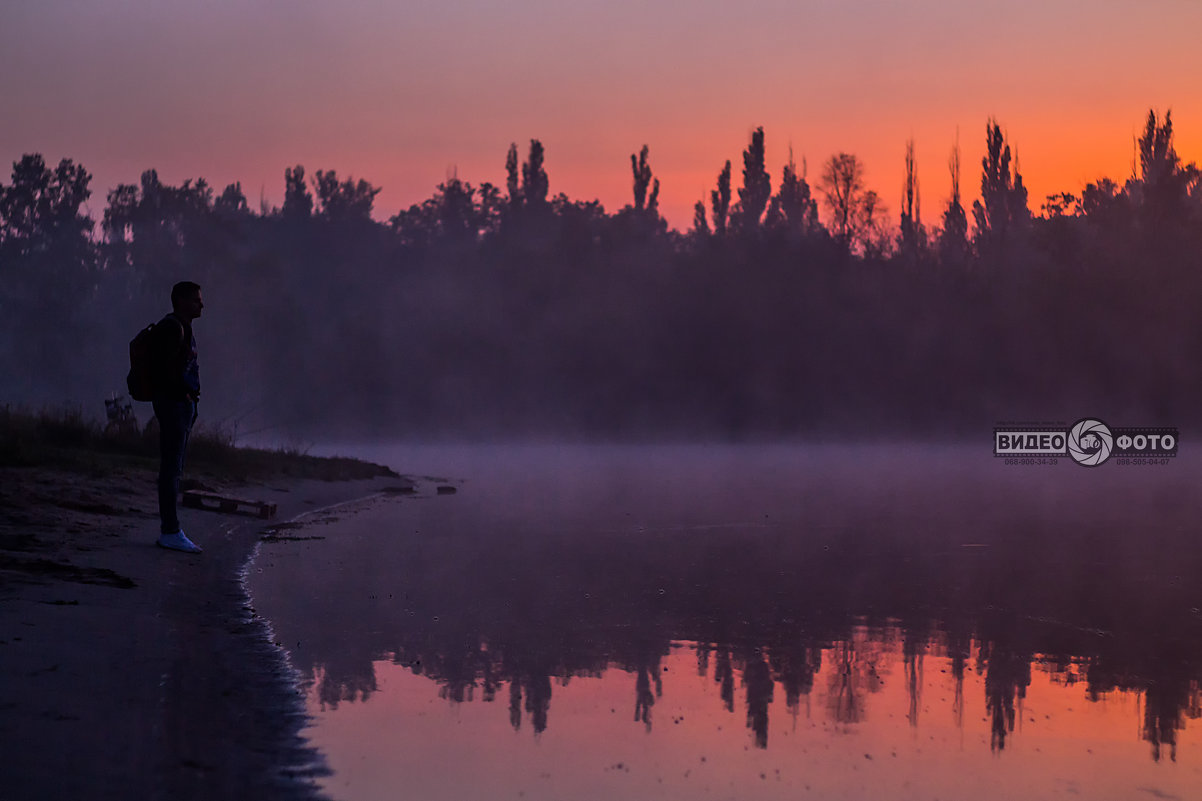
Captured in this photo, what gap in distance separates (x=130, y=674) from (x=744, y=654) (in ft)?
14.1

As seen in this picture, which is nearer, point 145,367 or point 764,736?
point 764,736

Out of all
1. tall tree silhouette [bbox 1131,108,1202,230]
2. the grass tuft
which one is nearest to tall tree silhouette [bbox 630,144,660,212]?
tall tree silhouette [bbox 1131,108,1202,230]

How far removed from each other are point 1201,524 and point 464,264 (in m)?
69.9

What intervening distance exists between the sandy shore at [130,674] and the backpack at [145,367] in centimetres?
153

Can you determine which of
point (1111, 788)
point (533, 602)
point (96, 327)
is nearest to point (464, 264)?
point (96, 327)

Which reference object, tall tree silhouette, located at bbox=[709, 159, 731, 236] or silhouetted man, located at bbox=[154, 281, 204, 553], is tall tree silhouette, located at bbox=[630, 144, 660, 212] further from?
silhouetted man, located at bbox=[154, 281, 204, 553]

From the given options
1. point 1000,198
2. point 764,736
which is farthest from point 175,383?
point 1000,198

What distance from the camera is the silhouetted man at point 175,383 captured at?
11.1 meters

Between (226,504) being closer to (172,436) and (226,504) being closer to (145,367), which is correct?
(172,436)

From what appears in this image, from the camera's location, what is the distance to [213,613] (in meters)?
9.60

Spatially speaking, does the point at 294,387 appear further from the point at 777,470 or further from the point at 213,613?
the point at 213,613

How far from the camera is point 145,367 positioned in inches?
439

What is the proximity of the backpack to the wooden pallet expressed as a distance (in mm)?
5581

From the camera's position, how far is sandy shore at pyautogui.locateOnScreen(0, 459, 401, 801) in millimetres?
5414
